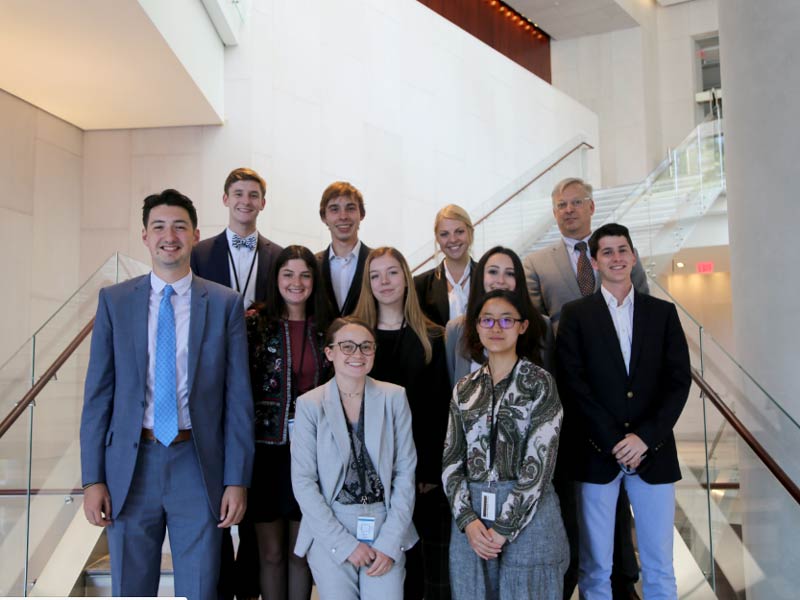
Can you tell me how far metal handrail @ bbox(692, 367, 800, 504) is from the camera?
3.43m

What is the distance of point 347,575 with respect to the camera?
2779 mm

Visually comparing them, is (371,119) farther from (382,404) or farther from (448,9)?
(382,404)

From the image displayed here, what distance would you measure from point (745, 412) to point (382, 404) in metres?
1.93

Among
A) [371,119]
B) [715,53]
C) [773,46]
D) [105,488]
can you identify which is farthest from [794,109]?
[715,53]

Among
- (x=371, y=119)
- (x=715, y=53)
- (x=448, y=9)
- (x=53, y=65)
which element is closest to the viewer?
(x=53, y=65)

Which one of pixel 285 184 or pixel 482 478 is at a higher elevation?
pixel 285 184

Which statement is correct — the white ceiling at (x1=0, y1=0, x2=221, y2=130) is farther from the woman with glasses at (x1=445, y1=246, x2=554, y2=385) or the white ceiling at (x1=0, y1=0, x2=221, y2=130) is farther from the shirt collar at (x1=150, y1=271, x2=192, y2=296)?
the woman with glasses at (x1=445, y1=246, x2=554, y2=385)

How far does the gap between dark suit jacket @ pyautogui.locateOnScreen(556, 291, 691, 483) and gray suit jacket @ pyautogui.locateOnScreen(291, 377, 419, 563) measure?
28.2 inches

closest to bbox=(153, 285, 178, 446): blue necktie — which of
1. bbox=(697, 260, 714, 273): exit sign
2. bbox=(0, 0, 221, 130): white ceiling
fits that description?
bbox=(0, 0, 221, 130): white ceiling

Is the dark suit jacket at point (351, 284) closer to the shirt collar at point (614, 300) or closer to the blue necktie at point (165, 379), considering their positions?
the blue necktie at point (165, 379)

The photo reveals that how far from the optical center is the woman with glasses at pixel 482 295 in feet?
10.2

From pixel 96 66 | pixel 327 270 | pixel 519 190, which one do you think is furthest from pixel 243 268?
pixel 519 190

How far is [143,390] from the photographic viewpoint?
2648 millimetres

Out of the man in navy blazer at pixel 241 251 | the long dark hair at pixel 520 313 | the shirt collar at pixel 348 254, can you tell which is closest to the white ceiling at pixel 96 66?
the man in navy blazer at pixel 241 251
